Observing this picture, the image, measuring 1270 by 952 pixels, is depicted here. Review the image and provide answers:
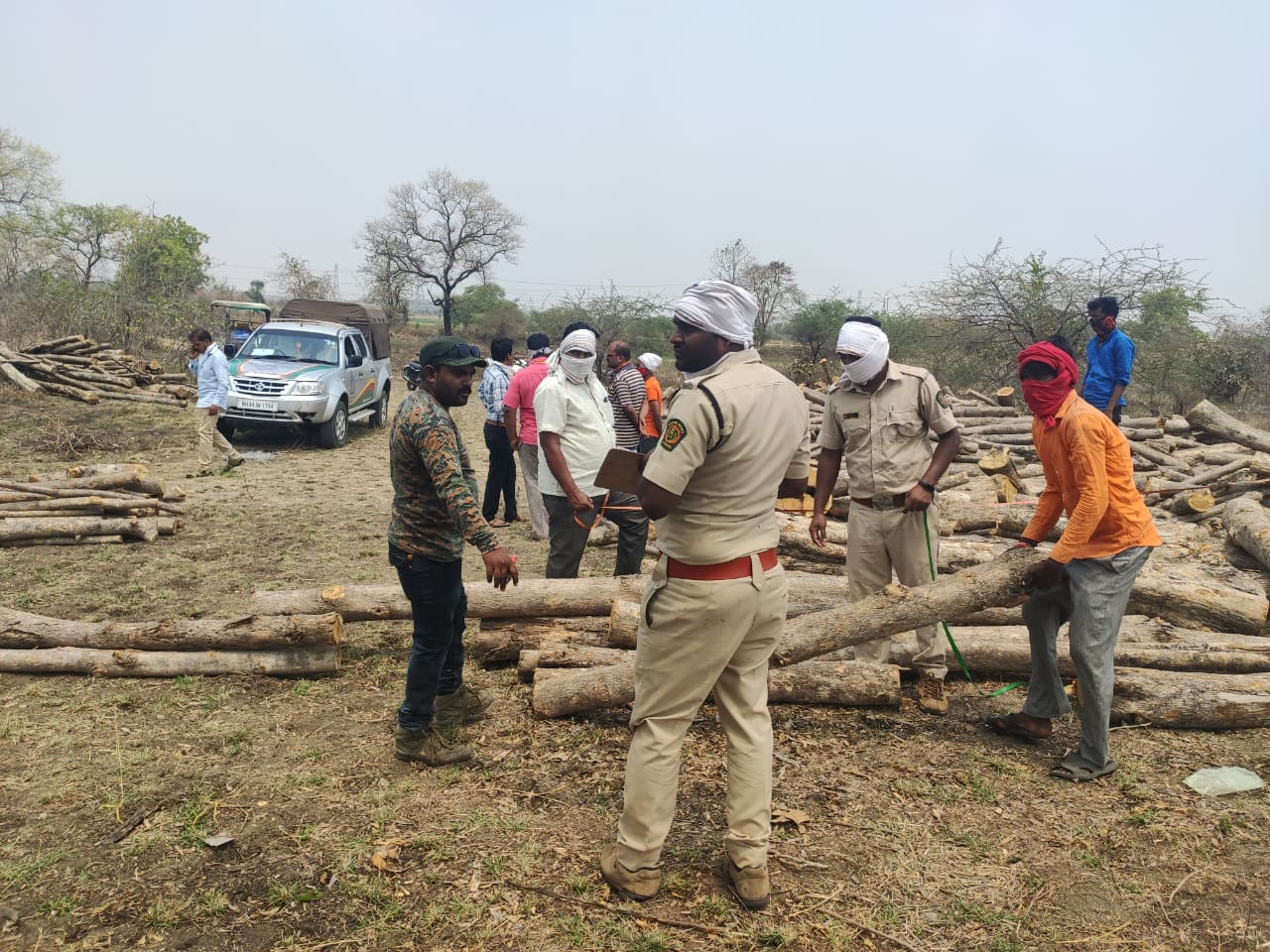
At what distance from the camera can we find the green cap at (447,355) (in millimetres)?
3719

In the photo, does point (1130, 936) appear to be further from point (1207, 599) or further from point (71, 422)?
point (71, 422)

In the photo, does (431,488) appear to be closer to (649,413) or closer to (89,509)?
(649,413)

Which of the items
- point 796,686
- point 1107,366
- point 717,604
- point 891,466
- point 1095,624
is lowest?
point 796,686

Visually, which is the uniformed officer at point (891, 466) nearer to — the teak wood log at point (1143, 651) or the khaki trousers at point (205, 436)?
the teak wood log at point (1143, 651)

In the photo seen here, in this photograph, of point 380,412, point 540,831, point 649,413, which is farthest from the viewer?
point 380,412

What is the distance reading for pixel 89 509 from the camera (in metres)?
8.03

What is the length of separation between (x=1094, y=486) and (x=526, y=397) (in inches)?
199

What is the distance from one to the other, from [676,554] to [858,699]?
7.01ft

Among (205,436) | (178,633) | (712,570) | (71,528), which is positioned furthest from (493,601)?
(205,436)

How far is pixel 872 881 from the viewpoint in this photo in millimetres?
Answer: 3170

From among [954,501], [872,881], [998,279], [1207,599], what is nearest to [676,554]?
[872,881]

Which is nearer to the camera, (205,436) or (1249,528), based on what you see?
(1249,528)

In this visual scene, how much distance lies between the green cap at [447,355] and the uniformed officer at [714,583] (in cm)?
121

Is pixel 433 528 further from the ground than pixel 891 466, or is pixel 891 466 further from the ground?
pixel 891 466
